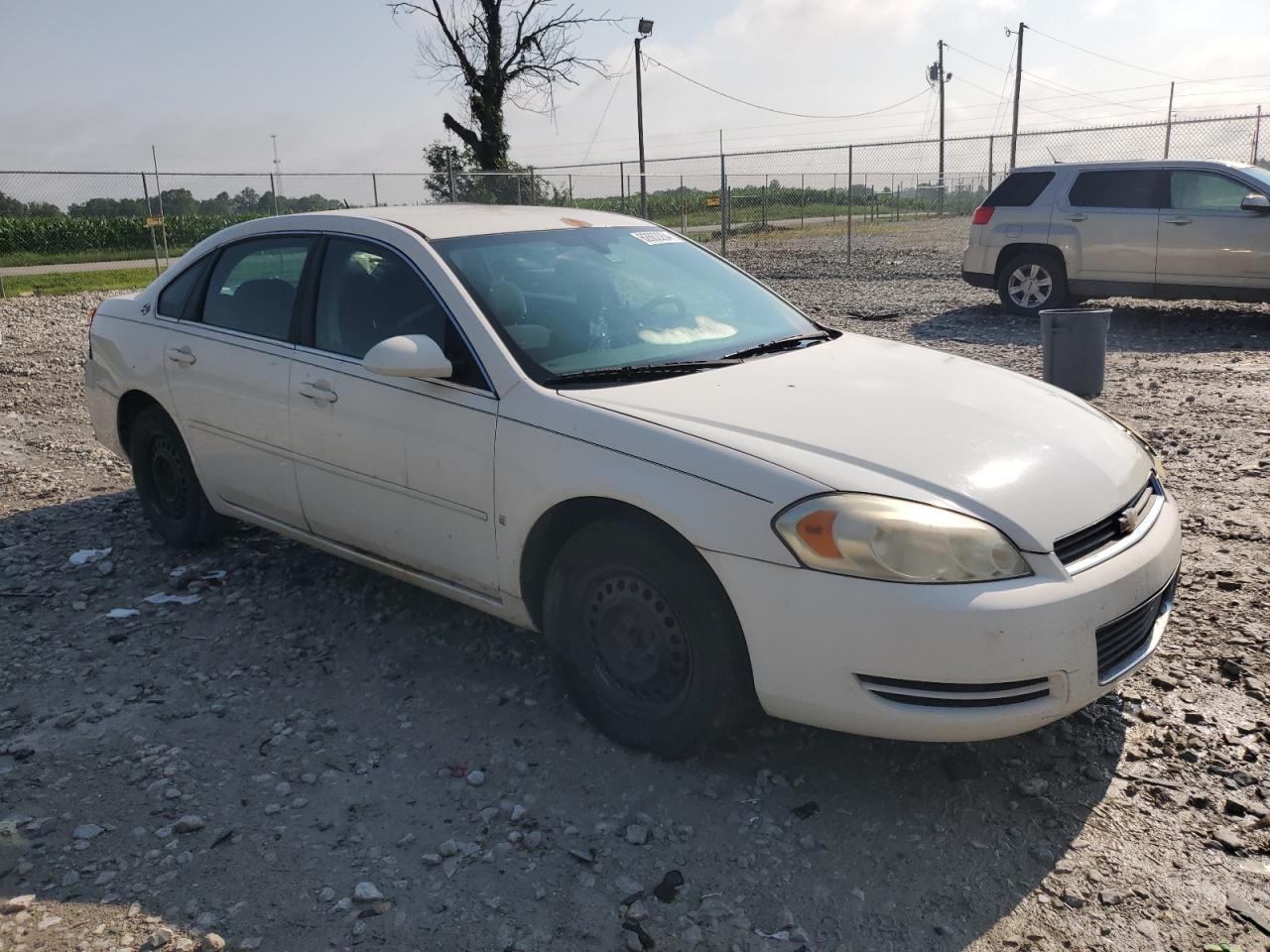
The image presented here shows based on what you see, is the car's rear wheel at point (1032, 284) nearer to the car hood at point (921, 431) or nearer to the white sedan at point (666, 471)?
the white sedan at point (666, 471)

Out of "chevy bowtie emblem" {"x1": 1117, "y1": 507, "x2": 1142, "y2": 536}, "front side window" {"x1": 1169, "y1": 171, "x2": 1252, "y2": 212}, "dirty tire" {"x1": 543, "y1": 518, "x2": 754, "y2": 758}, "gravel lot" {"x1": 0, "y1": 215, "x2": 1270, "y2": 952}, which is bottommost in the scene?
"gravel lot" {"x1": 0, "y1": 215, "x2": 1270, "y2": 952}

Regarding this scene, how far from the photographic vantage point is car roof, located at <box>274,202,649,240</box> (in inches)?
163

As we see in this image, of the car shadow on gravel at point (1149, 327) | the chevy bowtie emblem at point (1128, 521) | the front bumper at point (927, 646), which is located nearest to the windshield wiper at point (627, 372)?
the front bumper at point (927, 646)

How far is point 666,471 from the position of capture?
3016mm

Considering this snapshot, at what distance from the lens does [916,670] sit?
2.73 meters

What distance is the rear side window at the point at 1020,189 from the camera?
12.2 meters

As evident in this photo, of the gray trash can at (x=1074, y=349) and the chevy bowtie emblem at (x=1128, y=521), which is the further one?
the gray trash can at (x=1074, y=349)

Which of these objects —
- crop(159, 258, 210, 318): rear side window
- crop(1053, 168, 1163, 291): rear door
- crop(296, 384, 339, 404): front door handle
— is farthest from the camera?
crop(1053, 168, 1163, 291): rear door

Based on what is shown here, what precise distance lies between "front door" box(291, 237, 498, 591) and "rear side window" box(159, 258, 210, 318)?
1.05 m

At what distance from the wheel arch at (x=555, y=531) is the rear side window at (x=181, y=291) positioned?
256cm

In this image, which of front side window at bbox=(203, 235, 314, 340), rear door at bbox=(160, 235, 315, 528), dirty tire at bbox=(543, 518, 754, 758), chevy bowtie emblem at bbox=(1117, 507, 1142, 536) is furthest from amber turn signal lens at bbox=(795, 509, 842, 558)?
front side window at bbox=(203, 235, 314, 340)

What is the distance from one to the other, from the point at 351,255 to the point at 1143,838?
340 cm

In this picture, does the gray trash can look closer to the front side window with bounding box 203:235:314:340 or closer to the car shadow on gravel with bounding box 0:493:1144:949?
the car shadow on gravel with bounding box 0:493:1144:949

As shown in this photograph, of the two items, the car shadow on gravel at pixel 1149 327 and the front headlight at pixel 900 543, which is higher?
the front headlight at pixel 900 543
